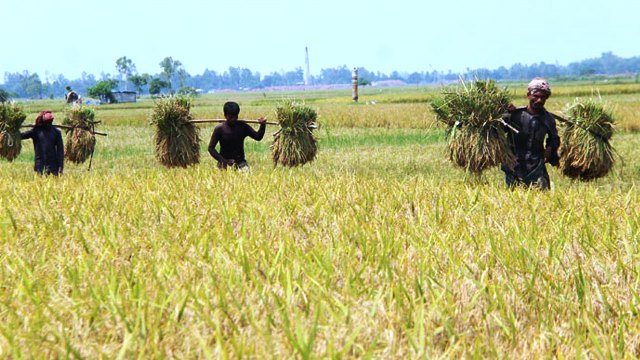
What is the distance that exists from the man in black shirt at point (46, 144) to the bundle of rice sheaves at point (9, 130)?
0.51 m

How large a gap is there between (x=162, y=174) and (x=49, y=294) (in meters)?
4.31

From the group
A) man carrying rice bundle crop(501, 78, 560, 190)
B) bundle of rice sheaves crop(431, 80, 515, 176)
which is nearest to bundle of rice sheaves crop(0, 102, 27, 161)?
bundle of rice sheaves crop(431, 80, 515, 176)

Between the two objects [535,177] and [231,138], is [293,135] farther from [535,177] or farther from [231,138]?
[535,177]

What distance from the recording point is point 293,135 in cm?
856

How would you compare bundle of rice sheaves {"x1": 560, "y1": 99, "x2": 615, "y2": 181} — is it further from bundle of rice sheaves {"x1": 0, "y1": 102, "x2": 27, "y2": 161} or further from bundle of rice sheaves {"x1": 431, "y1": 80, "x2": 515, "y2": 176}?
bundle of rice sheaves {"x1": 0, "y1": 102, "x2": 27, "y2": 161}

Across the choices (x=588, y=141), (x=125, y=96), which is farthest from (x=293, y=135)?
(x=125, y=96)

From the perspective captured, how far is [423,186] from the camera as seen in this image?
5.84 m

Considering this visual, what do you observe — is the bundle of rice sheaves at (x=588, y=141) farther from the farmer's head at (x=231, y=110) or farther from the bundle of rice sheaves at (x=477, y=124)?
the farmer's head at (x=231, y=110)

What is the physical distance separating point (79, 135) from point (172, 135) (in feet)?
10.0

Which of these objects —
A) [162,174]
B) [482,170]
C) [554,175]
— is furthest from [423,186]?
[554,175]

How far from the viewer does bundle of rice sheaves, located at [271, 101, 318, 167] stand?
8523 mm

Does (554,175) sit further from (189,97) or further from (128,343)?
(128,343)

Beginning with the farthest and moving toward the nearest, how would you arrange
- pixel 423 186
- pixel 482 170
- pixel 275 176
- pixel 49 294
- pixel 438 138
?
pixel 438 138
pixel 482 170
pixel 275 176
pixel 423 186
pixel 49 294

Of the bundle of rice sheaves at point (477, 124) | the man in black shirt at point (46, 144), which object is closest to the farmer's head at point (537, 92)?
the bundle of rice sheaves at point (477, 124)
